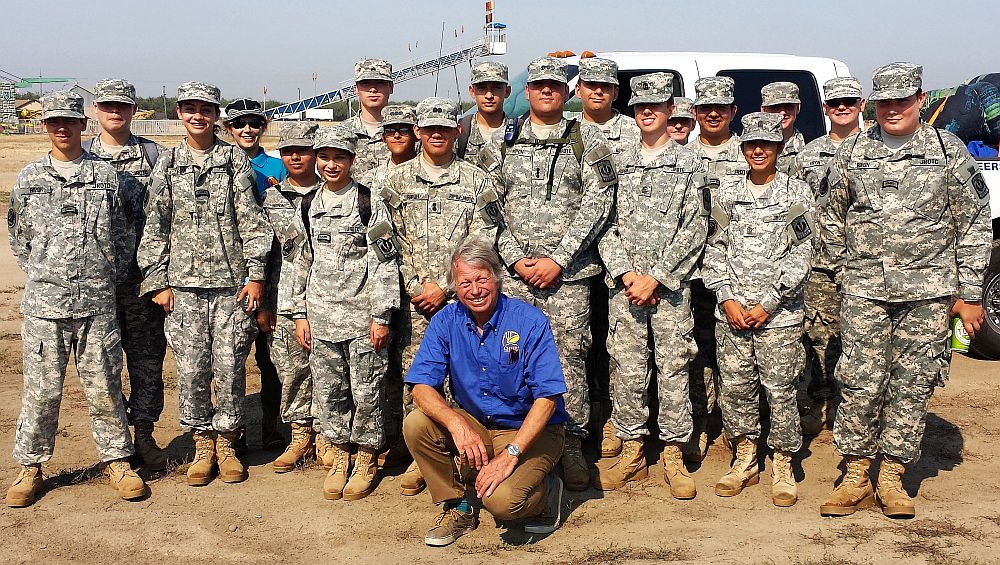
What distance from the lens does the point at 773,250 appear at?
15.2 feet

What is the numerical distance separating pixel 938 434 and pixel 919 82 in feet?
8.75

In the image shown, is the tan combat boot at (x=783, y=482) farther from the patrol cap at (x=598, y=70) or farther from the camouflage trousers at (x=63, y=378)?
the camouflage trousers at (x=63, y=378)

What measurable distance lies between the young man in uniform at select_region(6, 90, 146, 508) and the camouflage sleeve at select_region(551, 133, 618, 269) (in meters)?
2.48

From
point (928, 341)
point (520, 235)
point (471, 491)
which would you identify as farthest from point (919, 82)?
point (471, 491)

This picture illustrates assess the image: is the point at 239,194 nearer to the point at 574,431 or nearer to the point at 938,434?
the point at 574,431

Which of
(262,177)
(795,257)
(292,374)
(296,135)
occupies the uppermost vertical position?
(296,135)

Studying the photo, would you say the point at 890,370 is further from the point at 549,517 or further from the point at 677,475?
the point at 549,517

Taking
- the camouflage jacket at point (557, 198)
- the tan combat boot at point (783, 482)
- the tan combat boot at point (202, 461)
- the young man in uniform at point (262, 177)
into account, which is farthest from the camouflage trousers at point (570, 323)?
the tan combat boot at point (202, 461)

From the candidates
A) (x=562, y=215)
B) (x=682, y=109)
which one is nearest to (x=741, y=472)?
(x=562, y=215)

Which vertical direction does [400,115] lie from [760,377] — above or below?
above

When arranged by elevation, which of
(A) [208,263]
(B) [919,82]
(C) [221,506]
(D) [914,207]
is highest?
(B) [919,82]

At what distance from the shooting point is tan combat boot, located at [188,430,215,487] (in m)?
5.07

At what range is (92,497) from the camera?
4.91m

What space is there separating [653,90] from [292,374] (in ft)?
8.67
